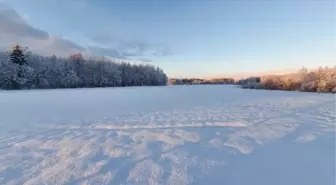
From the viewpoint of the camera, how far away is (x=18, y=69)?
79.9 ft

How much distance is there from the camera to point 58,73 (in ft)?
98.7

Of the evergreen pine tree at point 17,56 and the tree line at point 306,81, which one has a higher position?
the evergreen pine tree at point 17,56

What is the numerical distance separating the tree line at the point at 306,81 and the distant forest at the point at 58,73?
26640mm

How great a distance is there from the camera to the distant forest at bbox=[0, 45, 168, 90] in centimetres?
2402

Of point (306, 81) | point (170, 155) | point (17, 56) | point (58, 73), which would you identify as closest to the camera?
point (170, 155)

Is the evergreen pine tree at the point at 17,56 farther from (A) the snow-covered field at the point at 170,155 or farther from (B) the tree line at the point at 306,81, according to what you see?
(B) the tree line at the point at 306,81

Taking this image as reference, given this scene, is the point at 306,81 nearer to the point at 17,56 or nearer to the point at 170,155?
the point at 170,155

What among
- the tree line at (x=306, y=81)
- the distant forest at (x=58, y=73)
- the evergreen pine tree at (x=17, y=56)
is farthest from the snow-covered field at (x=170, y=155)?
the evergreen pine tree at (x=17, y=56)

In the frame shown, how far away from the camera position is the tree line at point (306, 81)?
820 inches

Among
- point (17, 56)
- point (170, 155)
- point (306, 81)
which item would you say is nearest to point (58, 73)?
point (17, 56)

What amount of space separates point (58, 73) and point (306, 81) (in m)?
34.6

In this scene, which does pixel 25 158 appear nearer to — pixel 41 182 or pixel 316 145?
pixel 41 182

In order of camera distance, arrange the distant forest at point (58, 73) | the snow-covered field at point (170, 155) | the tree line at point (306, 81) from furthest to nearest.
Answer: the distant forest at point (58, 73) < the tree line at point (306, 81) < the snow-covered field at point (170, 155)

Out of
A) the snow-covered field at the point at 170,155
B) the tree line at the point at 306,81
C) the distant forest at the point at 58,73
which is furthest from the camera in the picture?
the distant forest at the point at 58,73
